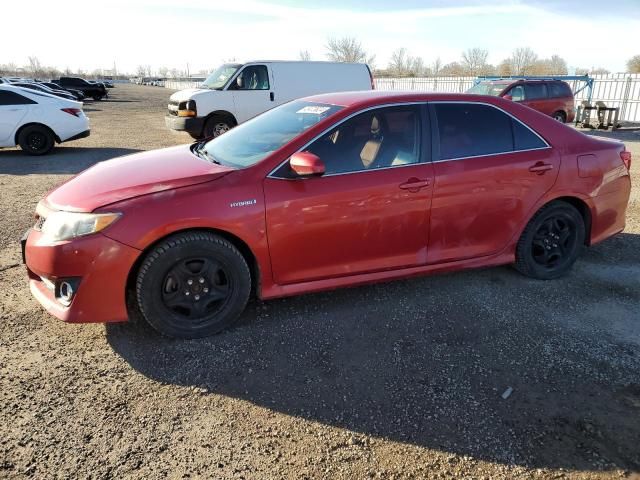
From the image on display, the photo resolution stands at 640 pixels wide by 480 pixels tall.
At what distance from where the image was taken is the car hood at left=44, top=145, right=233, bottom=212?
3.11 metres

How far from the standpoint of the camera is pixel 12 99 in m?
10.9

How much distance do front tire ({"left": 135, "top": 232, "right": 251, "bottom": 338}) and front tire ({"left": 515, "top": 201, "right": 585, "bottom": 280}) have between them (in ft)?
8.09

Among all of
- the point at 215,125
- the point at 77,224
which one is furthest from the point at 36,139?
the point at 77,224

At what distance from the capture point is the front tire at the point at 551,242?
4.17 metres

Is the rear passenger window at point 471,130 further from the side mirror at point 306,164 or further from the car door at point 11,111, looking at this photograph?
the car door at point 11,111

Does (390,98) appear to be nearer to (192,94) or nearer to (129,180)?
(129,180)

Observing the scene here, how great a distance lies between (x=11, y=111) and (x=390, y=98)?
10.6 m

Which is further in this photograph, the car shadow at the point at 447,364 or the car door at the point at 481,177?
the car door at the point at 481,177

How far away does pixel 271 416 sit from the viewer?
259cm

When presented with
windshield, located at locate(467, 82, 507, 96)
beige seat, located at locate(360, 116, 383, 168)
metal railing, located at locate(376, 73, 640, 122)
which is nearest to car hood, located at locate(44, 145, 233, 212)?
beige seat, located at locate(360, 116, 383, 168)

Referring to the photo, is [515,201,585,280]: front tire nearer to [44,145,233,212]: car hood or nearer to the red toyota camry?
the red toyota camry

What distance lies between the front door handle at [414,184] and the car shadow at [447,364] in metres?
0.93

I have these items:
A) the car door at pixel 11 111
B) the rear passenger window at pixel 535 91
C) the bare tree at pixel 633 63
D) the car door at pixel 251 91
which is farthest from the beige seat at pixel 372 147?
the bare tree at pixel 633 63

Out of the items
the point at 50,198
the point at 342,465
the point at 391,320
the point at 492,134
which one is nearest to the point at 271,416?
the point at 342,465
